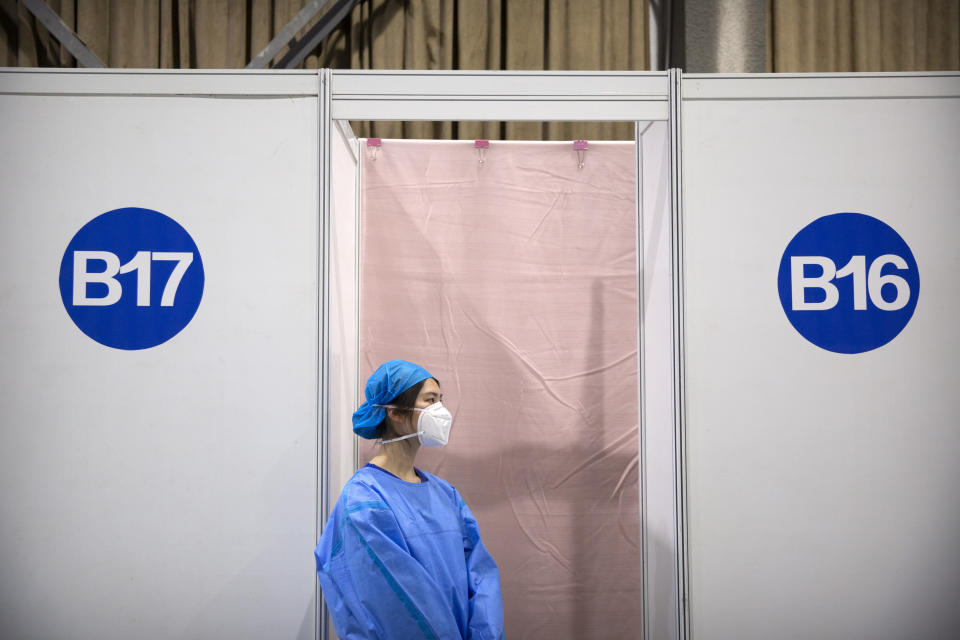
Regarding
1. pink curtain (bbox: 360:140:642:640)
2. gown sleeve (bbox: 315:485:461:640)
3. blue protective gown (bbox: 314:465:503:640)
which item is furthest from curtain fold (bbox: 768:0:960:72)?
gown sleeve (bbox: 315:485:461:640)

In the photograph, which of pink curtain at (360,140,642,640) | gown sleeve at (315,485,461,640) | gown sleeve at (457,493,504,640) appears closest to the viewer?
gown sleeve at (315,485,461,640)

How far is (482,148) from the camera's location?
261 centimetres

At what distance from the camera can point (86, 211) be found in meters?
1.96

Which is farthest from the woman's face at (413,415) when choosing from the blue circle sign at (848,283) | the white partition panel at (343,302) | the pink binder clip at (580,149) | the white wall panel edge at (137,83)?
the pink binder clip at (580,149)

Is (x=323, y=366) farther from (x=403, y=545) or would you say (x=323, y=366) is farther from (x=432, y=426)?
(x=403, y=545)

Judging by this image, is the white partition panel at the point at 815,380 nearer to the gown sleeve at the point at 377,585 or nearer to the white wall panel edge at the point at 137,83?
the gown sleeve at the point at 377,585

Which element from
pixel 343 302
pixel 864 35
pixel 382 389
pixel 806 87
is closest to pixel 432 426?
pixel 382 389

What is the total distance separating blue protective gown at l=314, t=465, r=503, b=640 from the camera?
1.66 metres

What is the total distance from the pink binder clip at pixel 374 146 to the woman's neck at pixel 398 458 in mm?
1181

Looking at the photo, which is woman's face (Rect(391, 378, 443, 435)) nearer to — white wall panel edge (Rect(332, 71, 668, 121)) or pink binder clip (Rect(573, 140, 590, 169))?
white wall panel edge (Rect(332, 71, 668, 121))

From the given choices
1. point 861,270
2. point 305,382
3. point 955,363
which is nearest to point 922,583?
point 955,363

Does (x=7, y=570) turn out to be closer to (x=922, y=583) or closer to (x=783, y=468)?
(x=783, y=468)

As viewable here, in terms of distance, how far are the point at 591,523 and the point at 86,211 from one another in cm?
197

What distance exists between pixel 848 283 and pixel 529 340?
3.55ft
